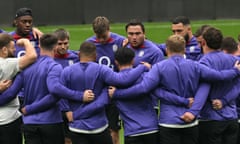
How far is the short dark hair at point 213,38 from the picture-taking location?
6047 millimetres

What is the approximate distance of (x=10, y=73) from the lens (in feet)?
20.2

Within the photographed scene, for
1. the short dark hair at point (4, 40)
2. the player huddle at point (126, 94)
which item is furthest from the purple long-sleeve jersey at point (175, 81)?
the short dark hair at point (4, 40)

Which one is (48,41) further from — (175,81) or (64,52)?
(175,81)

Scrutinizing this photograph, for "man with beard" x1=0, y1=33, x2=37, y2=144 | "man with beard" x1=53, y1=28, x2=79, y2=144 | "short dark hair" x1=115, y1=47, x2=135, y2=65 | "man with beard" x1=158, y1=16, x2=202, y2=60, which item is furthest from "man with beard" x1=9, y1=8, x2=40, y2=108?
"man with beard" x1=158, y1=16, x2=202, y2=60

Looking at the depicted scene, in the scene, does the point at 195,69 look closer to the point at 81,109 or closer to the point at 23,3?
the point at 81,109

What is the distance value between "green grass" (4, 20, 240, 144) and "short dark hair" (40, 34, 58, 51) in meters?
14.3

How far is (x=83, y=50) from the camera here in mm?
5836

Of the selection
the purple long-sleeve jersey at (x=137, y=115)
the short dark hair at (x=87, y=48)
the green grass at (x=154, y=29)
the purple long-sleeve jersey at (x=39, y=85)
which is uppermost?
the short dark hair at (x=87, y=48)

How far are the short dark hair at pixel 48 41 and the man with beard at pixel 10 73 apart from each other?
0.15 metres

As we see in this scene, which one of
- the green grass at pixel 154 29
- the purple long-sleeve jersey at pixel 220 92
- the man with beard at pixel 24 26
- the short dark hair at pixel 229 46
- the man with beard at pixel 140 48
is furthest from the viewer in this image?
the green grass at pixel 154 29

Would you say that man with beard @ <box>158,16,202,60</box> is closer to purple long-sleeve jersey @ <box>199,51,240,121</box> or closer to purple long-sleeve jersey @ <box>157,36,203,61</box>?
purple long-sleeve jersey @ <box>157,36,203,61</box>

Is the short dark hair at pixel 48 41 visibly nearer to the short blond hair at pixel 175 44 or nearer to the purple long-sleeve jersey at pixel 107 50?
the short blond hair at pixel 175 44

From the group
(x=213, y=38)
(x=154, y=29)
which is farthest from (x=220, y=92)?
(x=154, y=29)

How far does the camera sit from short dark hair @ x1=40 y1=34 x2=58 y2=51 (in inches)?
235
